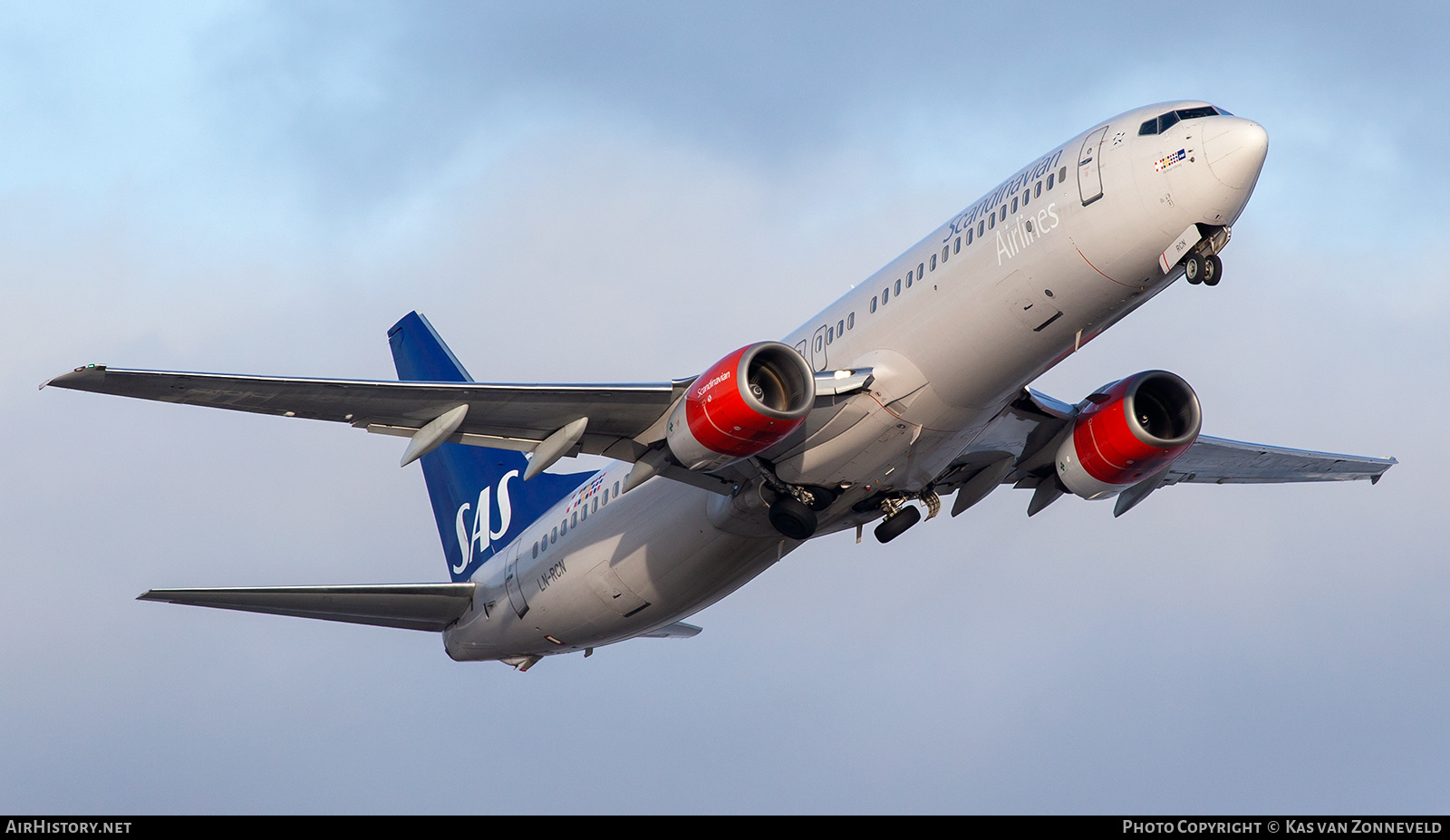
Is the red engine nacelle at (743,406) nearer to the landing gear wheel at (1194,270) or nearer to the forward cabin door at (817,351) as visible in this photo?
the forward cabin door at (817,351)

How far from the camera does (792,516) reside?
27.2m

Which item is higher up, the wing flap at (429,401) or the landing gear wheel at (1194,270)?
the landing gear wheel at (1194,270)

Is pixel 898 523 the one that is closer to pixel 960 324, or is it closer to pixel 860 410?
pixel 860 410

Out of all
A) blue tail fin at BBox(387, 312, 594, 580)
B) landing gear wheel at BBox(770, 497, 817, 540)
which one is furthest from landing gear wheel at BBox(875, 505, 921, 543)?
blue tail fin at BBox(387, 312, 594, 580)

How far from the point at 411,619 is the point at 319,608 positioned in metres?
2.95

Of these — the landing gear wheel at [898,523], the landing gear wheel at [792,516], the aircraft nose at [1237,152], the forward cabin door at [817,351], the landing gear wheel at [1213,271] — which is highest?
the aircraft nose at [1237,152]

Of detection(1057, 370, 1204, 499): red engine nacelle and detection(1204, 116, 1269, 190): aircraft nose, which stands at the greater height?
detection(1204, 116, 1269, 190): aircraft nose

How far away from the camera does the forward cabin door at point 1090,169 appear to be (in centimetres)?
2403

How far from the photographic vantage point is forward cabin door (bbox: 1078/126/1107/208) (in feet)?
78.8

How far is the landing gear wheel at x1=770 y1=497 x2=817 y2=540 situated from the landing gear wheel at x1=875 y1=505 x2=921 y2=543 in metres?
2.22

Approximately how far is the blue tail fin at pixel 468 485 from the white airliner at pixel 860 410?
94.5 inches

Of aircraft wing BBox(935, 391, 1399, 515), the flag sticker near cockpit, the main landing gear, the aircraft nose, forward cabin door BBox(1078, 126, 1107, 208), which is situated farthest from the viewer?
aircraft wing BBox(935, 391, 1399, 515)

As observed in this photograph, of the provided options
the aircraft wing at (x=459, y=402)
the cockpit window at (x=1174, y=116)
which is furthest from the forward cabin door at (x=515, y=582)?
the cockpit window at (x=1174, y=116)

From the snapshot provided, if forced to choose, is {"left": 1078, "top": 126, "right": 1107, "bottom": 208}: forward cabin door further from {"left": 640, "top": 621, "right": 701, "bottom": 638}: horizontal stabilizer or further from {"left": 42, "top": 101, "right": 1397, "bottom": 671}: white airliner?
{"left": 640, "top": 621, "right": 701, "bottom": 638}: horizontal stabilizer
